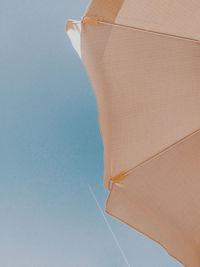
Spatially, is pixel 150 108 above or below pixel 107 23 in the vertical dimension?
below

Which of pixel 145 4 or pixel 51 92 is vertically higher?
pixel 51 92

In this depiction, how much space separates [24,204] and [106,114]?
566cm

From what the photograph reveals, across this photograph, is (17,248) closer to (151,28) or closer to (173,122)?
(173,122)

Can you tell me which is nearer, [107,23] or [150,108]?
[107,23]

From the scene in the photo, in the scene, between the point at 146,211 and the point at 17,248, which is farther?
the point at 17,248

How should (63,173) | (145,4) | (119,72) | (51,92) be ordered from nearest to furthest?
1. (145,4)
2. (119,72)
3. (51,92)
4. (63,173)

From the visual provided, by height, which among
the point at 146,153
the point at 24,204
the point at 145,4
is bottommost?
the point at 146,153

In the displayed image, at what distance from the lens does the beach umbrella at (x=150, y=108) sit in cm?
424

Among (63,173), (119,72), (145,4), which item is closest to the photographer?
(145,4)

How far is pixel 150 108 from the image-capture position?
14.9ft

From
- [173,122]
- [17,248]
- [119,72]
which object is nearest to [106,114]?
[119,72]

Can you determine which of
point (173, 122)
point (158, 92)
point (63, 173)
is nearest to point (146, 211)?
point (173, 122)

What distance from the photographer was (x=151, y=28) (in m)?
4.31

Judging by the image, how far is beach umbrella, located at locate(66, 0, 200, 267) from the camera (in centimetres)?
424
